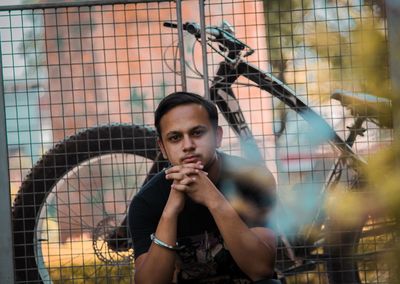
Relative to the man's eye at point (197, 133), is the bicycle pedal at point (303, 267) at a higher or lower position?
lower

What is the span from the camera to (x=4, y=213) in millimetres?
3711

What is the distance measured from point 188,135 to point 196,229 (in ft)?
0.83

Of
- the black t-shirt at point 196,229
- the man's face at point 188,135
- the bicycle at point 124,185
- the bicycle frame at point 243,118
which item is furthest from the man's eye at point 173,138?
the bicycle frame at point 243,118

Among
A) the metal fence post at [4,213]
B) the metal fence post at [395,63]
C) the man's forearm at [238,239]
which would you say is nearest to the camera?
the metal fence post at [395,63]

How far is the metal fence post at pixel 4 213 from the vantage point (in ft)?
12.0

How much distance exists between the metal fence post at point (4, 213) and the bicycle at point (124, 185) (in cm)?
15

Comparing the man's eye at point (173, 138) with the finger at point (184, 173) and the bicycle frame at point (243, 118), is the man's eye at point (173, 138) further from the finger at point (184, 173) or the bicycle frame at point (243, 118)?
the bicycle frame at point (243, 118)

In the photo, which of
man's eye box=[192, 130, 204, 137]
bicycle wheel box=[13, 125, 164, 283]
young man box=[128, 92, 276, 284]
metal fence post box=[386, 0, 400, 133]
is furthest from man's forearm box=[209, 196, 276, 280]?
bicycle wheel box=[13, 125, 164, 283]

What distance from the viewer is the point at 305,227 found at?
4062 mm

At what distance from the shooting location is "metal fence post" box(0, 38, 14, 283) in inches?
144

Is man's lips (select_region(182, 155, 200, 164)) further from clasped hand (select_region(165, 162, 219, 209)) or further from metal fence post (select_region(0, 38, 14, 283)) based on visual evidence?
metal fence post (select_region(0, 38, 14, 283))

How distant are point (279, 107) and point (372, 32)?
10.8 feet

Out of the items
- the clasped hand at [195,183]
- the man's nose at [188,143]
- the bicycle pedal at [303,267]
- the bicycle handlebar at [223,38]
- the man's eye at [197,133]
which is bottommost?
the bicycle pedal at [303,267]

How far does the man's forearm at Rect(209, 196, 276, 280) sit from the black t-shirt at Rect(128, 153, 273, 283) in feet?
0.33
